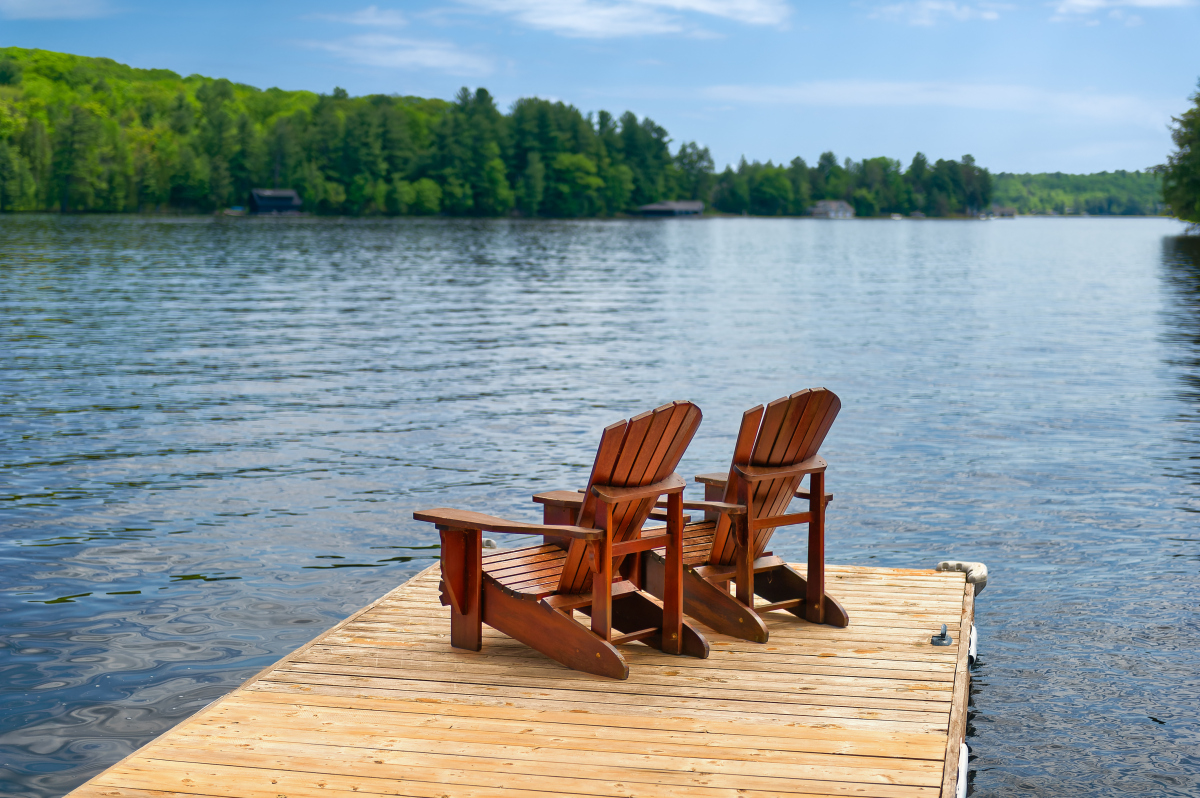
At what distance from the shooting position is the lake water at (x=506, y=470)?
6.82 meters

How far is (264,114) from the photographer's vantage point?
177000mm

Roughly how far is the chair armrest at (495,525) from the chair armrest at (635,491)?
0.21 meters

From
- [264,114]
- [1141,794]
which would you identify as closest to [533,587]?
[1141,794]

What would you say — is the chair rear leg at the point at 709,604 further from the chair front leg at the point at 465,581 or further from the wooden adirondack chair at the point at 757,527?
the chair front leg at the point at 465,581

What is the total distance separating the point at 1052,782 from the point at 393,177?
15611 centimetres

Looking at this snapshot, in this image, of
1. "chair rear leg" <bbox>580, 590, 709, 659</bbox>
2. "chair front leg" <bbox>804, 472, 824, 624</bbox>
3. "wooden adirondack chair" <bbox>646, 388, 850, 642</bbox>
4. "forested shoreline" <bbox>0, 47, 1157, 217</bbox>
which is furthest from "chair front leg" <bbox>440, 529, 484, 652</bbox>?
"forested shoreline" <bbox>0, 47, 1157, 217</bbox>

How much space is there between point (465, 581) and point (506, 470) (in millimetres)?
7093

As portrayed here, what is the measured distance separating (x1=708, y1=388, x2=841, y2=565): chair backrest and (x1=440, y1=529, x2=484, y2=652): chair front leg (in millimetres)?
1417

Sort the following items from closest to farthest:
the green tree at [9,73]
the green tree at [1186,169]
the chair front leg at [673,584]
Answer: the chair front leg at [673,584]
the green tree at [1186,169]
the green tree at [9,73]

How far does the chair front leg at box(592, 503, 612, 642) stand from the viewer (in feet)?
18.2

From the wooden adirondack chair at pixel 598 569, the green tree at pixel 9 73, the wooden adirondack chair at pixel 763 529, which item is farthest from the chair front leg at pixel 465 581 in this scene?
the green tree at pixel 9 73

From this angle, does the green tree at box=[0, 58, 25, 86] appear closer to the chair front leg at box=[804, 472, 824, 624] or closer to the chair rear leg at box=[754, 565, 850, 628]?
the chair rear leg at box=[754, 565, 850, 628]

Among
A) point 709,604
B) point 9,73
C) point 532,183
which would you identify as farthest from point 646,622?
point 9,73

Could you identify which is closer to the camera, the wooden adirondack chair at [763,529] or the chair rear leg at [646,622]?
the chair rear leg at [646,622]
